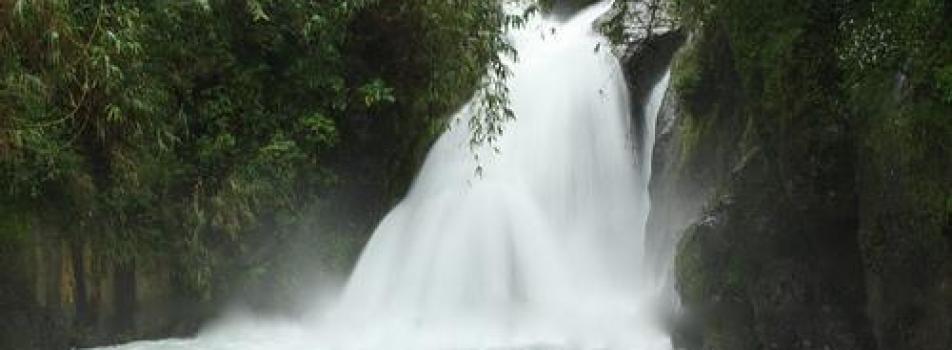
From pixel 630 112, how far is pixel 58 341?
5991 millimetres

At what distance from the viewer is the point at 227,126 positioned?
9.17 metres

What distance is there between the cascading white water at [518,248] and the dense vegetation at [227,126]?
68cm

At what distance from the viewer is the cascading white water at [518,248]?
326 inches

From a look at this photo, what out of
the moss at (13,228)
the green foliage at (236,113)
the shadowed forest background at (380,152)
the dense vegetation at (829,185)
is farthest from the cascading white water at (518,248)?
the dense vegetation at (829,185)

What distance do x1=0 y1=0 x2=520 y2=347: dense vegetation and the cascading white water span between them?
2.24 feet

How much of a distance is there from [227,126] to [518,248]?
10.6ft

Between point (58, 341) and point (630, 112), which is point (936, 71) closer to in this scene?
point (630, 112)

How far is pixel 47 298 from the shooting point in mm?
8031

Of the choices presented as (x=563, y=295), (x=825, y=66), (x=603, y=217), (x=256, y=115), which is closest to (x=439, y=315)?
(x=563, y=295)

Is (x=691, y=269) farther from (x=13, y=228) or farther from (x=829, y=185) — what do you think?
(x=13, y=228)

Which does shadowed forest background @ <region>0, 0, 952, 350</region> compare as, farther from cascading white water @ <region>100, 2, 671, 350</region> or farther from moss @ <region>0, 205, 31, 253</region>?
cascading white water @ <region>100, 2, 671, 350</region>

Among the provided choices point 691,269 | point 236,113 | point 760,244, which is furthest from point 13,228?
point 760,244

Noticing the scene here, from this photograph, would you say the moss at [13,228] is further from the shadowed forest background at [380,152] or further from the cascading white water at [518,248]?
the cascading white water at [518,248]

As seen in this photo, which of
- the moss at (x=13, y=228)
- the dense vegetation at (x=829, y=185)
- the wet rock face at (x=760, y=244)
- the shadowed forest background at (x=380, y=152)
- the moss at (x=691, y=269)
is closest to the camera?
the dense vegetation at (x=829, y=185)
